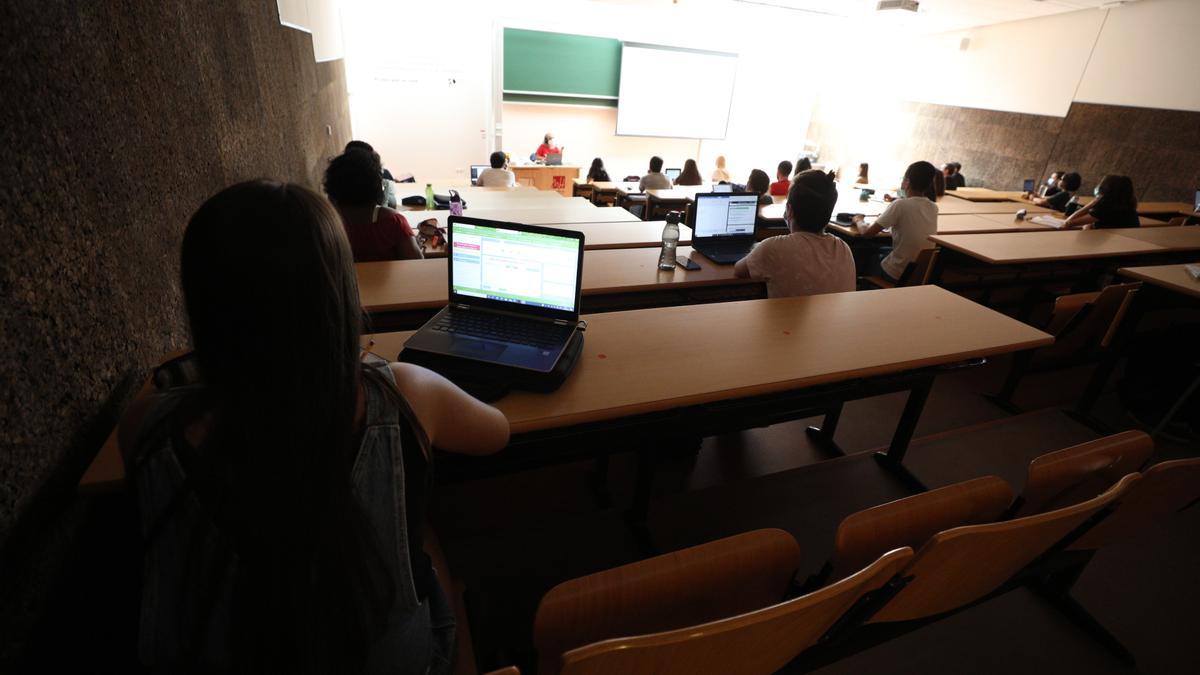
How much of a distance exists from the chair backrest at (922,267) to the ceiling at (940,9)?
452 centimetres

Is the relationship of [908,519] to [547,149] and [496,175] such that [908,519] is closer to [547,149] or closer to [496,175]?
[496,175]

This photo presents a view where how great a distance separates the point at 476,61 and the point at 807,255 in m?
7.25

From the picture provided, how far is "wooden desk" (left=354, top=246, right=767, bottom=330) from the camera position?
6.88 feet

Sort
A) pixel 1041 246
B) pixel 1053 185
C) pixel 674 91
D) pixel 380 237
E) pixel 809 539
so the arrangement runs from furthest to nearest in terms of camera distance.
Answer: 1. pixel 674 91
2. pixel 1053 185
3. pixel 1041 246
4. pixel 380 237
5. pixel 809 539

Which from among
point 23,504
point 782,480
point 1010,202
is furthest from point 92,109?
point 1010,202

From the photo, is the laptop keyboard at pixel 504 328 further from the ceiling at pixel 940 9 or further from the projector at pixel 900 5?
the ceiling at pixel 940 9

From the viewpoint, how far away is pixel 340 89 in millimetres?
5879

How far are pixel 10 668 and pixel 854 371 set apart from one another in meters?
1.90

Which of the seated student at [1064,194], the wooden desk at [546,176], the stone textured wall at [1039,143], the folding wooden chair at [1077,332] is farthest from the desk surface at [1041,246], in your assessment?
the wooden desk at [546,176]

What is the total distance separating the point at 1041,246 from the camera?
11.7 ft

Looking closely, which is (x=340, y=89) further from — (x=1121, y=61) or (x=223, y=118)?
(x=1121, y=61)

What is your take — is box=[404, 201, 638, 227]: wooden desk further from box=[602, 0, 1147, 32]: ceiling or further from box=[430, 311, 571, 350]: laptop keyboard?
box=[602, 0, 1147, 32]: ceiling

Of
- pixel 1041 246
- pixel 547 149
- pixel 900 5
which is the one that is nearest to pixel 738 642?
pixel 1041 246

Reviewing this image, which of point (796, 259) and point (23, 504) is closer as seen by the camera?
point (23, 504)
